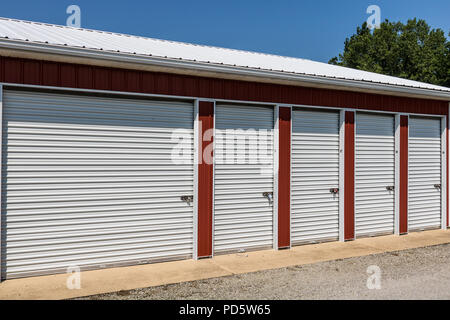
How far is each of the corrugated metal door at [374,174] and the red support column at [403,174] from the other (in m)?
0.20

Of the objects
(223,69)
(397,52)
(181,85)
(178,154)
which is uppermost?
(397,52)

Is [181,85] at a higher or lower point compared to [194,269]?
higher

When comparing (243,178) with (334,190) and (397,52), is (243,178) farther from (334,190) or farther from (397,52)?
(397,52)

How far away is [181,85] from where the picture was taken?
7.15m

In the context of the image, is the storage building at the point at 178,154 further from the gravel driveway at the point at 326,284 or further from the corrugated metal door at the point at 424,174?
the gravel driveway at the point at 326,284

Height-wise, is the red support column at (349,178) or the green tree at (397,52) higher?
the green tree at (397,52)

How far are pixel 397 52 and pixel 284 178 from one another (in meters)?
32.9

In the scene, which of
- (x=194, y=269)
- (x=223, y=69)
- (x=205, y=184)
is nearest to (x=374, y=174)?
(x=205, y=184)

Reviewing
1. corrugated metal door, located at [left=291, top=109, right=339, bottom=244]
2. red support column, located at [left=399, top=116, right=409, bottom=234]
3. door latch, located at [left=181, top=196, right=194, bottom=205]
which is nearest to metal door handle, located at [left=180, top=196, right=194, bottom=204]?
door latch, located at [left=181, top=196, right=194, bottom=205]

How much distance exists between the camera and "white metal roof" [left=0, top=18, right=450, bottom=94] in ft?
21.1

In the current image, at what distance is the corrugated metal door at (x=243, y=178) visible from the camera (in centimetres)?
761

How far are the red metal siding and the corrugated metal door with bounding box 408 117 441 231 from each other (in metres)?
0.71

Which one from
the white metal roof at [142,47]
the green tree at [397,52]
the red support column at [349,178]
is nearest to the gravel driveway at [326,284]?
the red support column at [349,178]

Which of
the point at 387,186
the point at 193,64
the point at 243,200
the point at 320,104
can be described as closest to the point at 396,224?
the point at 387,186
